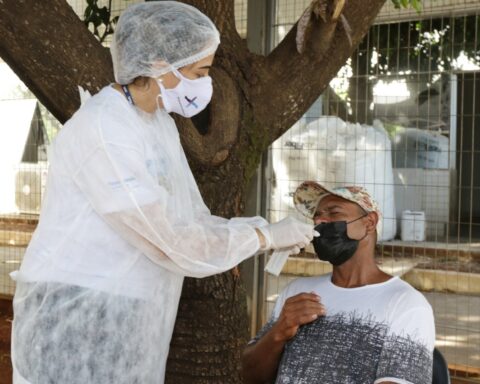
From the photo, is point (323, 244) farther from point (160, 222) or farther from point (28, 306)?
point (28, 306)

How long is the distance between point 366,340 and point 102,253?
92 centimetres

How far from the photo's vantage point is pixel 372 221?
2.76 m

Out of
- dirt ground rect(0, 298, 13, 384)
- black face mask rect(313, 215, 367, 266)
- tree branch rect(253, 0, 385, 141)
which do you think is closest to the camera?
black face mask rect(313, 215, 367, 266)

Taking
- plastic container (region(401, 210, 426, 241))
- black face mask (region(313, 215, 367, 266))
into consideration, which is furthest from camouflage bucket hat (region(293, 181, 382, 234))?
plastic container (region(401, 210, 426, 241))

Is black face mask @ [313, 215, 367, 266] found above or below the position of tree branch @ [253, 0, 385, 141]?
below

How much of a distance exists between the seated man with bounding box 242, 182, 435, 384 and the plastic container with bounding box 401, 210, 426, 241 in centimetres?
211

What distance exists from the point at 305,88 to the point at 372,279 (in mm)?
975

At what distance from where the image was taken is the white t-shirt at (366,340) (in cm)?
236

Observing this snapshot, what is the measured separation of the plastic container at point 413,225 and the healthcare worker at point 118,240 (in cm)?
255

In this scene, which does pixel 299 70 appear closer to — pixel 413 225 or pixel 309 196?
pixel 309 196

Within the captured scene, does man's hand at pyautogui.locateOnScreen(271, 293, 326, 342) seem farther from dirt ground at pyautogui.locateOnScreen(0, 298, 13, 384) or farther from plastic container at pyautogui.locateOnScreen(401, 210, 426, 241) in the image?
dirt ground at pyautogui.locateOnScreen(0, 298, 13, 384)

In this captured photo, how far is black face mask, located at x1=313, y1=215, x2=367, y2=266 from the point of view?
2688 millimetres

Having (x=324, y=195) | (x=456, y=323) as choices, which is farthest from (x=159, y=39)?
(x=456, y=323)

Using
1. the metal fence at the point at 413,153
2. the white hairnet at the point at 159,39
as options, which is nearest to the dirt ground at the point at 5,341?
the metal fence at the point at 413,153
